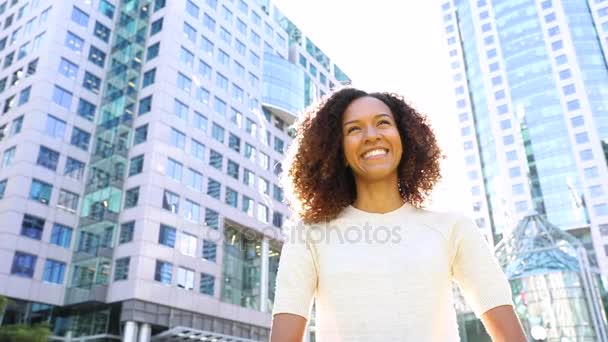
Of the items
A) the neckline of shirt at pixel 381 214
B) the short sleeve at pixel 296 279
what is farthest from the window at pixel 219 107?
the short sleeve at pixel 296 279

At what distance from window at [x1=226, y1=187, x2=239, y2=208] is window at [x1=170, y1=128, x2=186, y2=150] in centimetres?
495

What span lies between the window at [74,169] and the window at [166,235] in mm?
7386

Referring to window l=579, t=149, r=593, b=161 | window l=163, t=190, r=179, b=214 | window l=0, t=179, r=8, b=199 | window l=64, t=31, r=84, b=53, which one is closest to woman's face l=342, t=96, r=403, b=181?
window l=163, t=190, r=179, b=214

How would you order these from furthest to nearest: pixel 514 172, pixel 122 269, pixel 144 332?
pixel 514 172
pixel 122 269
pixel 144 332

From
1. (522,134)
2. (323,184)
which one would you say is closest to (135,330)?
(323,184)

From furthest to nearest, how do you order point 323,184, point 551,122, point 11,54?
point 551,122, point 11,54, point 323,184

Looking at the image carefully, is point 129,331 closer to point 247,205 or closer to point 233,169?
point 247,205

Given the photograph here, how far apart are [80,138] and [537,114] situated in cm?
5821

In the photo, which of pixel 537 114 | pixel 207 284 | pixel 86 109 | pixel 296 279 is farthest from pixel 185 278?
pixel 537 114

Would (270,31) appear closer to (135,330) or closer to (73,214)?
(73,214)

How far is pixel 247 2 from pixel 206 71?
1078cm

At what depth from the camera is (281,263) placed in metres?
1.89

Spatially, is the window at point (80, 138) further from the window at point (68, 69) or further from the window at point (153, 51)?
the window at point (153, 51)

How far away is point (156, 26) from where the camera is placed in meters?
38.1
